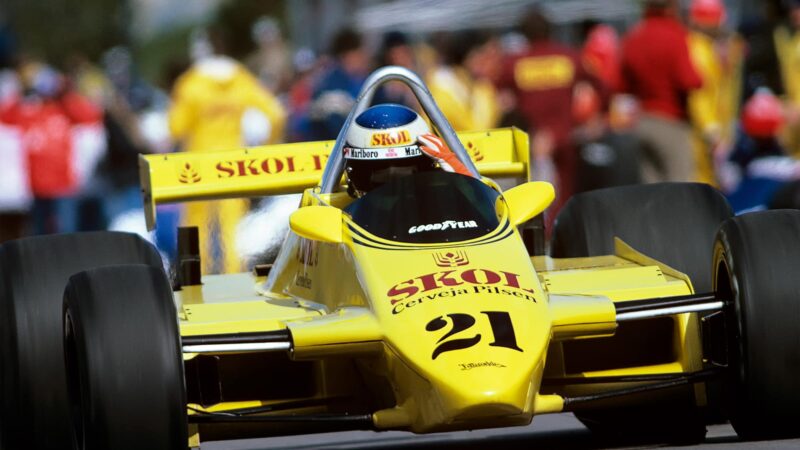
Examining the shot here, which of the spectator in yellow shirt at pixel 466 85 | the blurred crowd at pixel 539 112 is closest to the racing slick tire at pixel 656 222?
the blurred crowd at pixel 539 112

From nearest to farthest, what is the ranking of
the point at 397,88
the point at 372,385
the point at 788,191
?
1. the point at 372,385
2. the point at 788,191
3. the point at 397,88

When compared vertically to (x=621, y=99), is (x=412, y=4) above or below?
above

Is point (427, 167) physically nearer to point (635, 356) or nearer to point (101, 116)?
point (635, 356)

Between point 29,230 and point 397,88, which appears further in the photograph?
point 29,230

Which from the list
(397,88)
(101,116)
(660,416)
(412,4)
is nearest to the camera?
(660,416)

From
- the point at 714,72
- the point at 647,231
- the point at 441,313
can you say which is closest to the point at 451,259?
the point at 441,313

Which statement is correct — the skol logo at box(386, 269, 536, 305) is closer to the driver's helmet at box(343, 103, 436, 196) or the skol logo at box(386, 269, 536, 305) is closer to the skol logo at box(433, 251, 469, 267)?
the skol logo at box(433, 251, 469, 267)

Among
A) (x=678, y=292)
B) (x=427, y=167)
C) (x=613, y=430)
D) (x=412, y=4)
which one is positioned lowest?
(x=613, y=430)

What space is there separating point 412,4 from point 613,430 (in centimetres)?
1957

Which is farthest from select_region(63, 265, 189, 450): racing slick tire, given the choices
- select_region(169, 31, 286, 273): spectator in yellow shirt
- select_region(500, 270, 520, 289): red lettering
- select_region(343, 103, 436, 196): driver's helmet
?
select_region(169, 31, 286, 273): spectator in yellow shirt

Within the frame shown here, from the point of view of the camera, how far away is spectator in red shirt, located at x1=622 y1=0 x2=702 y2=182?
656 inches

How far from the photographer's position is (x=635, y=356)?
8.73 meters

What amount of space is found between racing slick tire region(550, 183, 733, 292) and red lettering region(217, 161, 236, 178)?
5.61 ft

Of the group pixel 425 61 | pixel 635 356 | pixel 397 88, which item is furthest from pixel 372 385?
pixel 425 61
